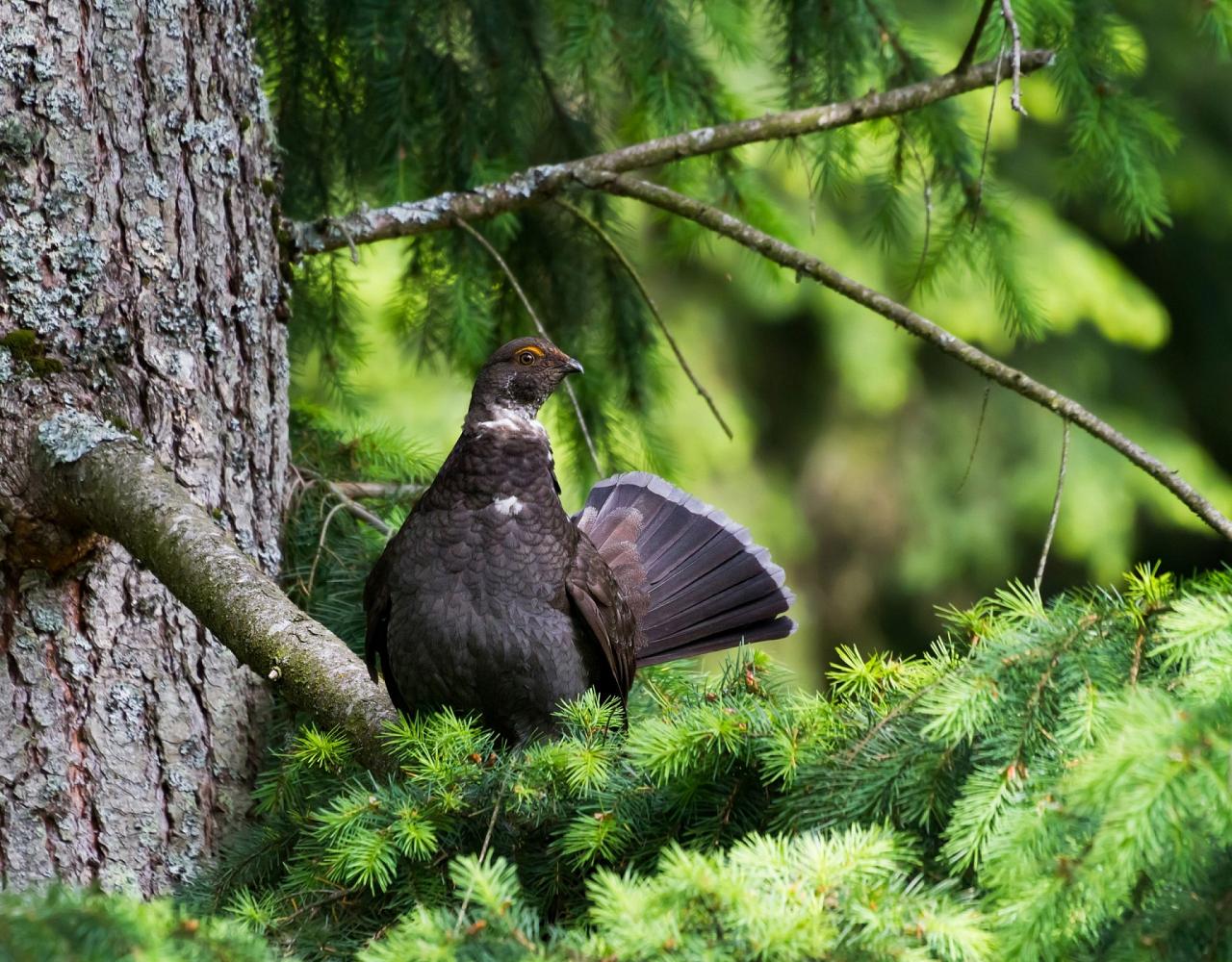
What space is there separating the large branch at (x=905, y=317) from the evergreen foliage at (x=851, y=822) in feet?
2.79

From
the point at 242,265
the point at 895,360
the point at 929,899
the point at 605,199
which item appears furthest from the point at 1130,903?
the point at 895,360

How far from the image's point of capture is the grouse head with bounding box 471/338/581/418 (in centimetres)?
343

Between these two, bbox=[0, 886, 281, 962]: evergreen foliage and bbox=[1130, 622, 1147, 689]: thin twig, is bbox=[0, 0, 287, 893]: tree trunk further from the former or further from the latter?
bbox=[1130, 622, 1147, 689]: thin twig

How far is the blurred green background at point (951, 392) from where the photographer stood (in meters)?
7.97

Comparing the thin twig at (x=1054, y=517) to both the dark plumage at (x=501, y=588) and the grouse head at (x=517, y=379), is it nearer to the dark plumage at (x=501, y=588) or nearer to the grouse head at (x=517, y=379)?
the dark plumage at (x=501, y=588)

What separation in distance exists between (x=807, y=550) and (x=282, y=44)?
648 centimetres

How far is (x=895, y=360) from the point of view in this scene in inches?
336

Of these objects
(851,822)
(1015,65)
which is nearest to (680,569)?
(1015,65)

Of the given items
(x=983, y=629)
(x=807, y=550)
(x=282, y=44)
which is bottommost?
(x=807, y=550)

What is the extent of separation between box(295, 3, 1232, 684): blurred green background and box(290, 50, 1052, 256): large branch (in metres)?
A: 3.90

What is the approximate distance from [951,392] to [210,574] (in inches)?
317

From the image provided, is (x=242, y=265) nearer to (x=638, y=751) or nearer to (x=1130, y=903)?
(x=638, y=751)

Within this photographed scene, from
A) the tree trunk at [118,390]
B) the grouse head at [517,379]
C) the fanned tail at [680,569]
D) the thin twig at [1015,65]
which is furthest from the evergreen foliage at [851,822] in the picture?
the fanned tail at [680,569]

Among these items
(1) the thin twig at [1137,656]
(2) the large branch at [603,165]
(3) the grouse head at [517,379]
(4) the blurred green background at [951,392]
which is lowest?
(4) the blurred green background at [951,392]
